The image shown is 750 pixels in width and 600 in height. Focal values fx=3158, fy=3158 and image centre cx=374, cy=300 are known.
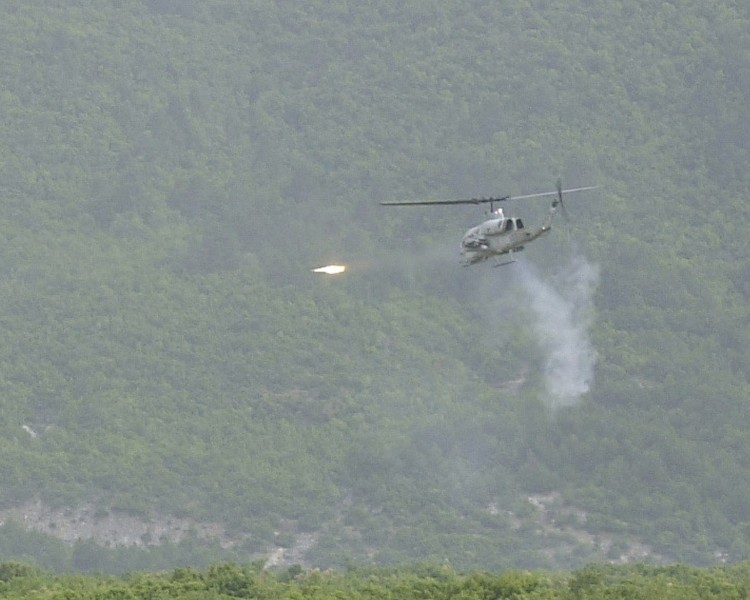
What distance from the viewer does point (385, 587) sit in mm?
128750

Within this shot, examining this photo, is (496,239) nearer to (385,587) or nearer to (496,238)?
(496,238)

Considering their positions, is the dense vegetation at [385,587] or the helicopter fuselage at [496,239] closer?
the dense vegetation at [385,587]

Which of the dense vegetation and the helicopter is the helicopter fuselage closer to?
the helicopter

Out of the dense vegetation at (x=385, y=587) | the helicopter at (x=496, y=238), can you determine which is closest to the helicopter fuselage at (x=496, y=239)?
the helicopter at (x=496, y=238)

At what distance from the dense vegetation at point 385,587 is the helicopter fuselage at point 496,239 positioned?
47.0ft

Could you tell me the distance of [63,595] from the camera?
123 metres

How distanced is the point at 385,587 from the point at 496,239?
59.7 feet

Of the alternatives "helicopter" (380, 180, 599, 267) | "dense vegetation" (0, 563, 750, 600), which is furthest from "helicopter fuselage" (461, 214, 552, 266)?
"dense vegetation" (0, 563, 750, 600)

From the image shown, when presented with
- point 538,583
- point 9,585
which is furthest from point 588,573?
point 9,585

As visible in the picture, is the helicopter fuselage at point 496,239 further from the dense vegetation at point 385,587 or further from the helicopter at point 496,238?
the dense vegetation at point 385,587

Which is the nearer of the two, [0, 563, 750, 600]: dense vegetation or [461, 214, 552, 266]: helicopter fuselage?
Answer: [0, 563, 750, 600]: dense vegetation

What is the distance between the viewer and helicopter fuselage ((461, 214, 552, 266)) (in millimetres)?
138000

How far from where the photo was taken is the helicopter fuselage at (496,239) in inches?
5433

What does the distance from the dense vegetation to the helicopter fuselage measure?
565 inches
